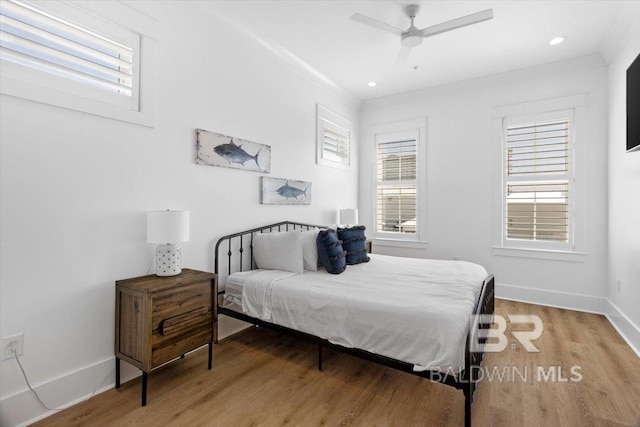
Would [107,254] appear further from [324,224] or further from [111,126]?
[324,224]

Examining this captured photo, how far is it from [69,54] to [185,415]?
237 cm

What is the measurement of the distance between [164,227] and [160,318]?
0.61 m

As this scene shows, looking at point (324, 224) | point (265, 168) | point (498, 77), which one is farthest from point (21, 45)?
point (498, 77)

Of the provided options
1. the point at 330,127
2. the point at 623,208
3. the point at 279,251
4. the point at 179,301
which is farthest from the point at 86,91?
the point at 623,208

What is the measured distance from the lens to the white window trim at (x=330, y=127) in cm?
440

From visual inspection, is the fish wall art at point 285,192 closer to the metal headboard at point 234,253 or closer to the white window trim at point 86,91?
the metal headboard at point 234,253

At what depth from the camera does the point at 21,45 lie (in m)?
1.82

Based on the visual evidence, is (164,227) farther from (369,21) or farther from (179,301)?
(369,21)

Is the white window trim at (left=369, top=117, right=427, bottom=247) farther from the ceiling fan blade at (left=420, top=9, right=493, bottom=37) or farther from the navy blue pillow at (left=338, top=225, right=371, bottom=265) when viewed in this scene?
the ceiling fan blade at (left=420, top=9, right=493, bottom=37)

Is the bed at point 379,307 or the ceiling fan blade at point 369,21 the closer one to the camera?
the bed at point 379,307

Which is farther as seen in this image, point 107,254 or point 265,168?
point 265,168

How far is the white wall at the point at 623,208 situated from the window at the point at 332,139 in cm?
324

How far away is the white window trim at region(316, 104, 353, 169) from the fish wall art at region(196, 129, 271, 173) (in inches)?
42.2

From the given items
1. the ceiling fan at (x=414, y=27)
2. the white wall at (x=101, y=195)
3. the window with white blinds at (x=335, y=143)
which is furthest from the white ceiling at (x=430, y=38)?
the window with white blinds at (x=335, y=143)
